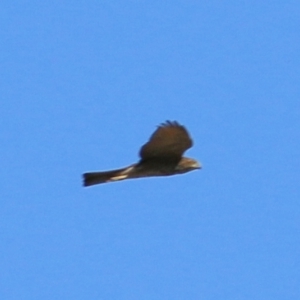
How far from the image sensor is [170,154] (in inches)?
579

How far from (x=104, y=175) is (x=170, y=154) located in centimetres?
125

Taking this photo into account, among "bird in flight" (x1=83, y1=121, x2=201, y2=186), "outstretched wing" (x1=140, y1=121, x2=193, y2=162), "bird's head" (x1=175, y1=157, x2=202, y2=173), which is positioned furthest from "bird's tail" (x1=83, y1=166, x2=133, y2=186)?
"bird's head" (x1=175, y1=157, x2=202, y2=173)

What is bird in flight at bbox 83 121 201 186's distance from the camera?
14000 mm

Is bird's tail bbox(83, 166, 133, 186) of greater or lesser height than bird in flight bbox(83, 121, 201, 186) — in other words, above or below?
below

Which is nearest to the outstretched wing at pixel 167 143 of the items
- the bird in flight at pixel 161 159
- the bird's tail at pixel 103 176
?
the bird in flight at pixel 161 159

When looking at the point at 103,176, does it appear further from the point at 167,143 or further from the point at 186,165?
the point at 186,165

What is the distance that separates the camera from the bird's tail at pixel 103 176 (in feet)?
45.9

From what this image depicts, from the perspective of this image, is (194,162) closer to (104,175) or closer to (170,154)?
(170,154)

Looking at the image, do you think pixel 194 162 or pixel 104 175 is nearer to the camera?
pixel 104 175

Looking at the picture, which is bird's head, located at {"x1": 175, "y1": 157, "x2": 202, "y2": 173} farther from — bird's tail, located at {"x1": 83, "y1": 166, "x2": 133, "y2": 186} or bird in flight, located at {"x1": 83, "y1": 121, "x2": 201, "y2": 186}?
bird's tail, located at {"x1": 83, "y1": 166, "x2": 133, "y2": 186}

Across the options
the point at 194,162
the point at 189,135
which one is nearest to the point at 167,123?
the point at 189,135

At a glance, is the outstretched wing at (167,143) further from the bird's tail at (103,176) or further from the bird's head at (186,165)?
the bird's tail at (103,176)

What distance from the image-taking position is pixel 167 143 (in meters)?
14.4

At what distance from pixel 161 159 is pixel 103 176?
3.66 ft
